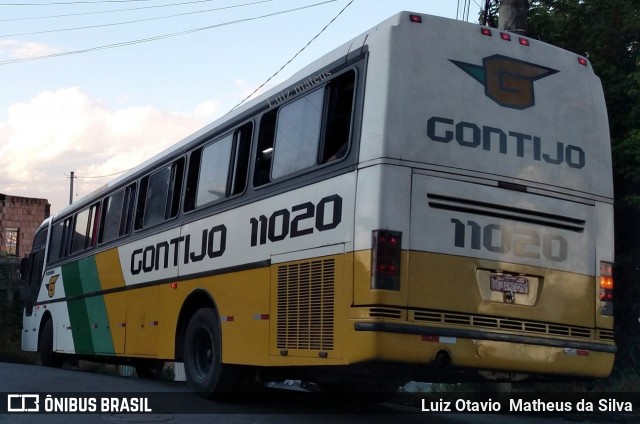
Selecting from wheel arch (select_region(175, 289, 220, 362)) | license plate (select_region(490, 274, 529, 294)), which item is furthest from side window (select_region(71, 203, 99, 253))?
license plate (select_region(490, 274, 529, 294))

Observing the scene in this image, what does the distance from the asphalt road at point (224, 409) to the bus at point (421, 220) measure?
40cm

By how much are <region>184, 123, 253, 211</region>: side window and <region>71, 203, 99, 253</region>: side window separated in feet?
15.4

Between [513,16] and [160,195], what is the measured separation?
5528 millimetres

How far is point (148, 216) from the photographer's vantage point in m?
12.1

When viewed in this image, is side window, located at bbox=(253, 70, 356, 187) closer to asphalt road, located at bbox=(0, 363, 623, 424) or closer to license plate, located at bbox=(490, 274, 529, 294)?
license plate, located at bbox=(490, 274, 529, 294)

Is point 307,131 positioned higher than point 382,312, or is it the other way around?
point 307,131

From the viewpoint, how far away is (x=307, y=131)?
26.2 ft

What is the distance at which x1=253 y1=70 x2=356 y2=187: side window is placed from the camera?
24.5 feet

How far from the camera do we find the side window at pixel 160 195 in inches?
440

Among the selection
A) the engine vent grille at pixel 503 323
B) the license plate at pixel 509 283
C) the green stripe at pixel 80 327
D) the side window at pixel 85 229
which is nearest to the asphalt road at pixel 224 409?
the engine vent grille at pixel 503 323

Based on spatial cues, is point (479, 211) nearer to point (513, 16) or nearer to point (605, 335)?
point (605, 335)

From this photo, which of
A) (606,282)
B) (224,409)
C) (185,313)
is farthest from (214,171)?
(606,282)

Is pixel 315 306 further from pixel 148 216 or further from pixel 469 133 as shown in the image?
pixel 148 216

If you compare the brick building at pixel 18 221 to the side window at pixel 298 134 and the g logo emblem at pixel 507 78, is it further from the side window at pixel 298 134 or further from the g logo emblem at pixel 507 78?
the g logo emblem at pixel 507 78
